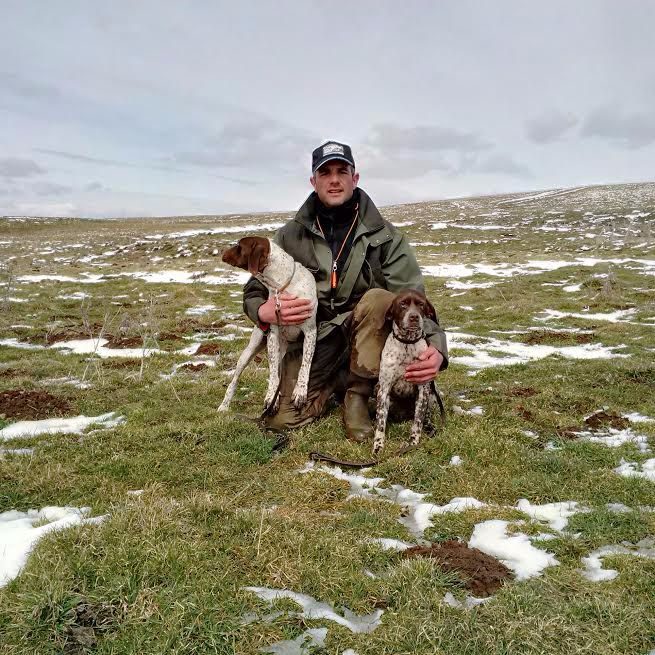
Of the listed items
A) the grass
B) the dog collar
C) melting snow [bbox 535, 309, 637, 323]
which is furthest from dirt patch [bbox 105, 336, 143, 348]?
melting snow [bbox 535, 309, 637, 323]

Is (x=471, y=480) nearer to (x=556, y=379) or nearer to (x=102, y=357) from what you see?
(x=556, y=379)

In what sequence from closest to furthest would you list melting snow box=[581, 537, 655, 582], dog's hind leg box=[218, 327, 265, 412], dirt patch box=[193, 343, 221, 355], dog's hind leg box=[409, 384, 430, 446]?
melting snow box=[581, 537, 655, 582], dog's hind leg box=[409, 384, 430, 446], dog's hind leg box=[218, 327, 265, 412], dirt patch box=[193, 343, 221, 355]

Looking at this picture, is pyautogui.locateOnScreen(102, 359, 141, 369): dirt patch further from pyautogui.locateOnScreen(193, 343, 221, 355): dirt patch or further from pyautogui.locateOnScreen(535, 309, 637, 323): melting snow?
pyautogui.locateOnScreen(535, 309, 637, 323): melting snow

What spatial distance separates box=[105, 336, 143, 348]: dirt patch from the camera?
11547mm

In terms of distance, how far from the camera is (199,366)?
9.52 metres

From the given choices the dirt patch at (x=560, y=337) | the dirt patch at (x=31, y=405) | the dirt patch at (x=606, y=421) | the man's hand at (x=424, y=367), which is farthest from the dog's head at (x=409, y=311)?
the dirt patch at (x=560, y=337)

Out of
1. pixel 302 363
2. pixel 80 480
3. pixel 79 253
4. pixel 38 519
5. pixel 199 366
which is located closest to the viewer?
pixel 38 519

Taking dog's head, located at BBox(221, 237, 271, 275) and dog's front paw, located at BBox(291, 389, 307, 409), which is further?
dog's front paw, located at BBox(291, 389, 307, 409)

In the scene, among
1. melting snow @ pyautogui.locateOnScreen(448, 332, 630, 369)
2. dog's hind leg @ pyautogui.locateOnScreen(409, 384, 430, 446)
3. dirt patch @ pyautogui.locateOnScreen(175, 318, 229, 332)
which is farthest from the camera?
dirt patch @ pyautogui.locateOnScreen(175, 318, 229, 332)

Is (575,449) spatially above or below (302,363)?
below

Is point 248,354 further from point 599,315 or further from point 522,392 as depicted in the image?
point 599,315

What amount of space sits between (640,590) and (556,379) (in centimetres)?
540

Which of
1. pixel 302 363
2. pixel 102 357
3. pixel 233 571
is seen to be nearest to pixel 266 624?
pixel 233 571

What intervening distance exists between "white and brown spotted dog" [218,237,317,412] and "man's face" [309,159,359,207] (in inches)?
33.4
